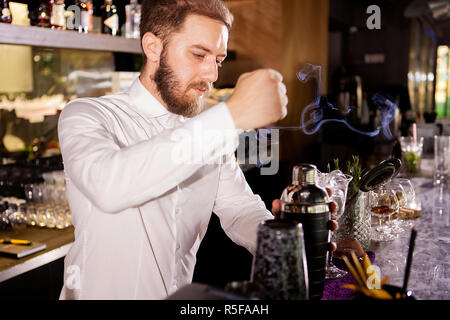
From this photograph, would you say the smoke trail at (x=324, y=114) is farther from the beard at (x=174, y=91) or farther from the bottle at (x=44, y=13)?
the beard at (x=174, y=91)

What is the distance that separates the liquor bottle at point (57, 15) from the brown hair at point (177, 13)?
1.54 meters

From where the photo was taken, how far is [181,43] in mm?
1360

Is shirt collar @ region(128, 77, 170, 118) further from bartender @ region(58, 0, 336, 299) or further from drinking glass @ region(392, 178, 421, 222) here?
drinking glass @ region(392, 178, 421, 222)

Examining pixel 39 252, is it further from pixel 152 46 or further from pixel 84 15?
pixel 84 15

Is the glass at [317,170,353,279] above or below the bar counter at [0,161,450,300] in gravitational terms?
above

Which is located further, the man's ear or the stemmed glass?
the stemmed glass

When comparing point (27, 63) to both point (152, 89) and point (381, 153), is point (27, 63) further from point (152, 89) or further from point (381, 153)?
point (381, 153)

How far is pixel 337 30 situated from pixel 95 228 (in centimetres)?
718

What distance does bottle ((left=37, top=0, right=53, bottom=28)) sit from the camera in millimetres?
2713

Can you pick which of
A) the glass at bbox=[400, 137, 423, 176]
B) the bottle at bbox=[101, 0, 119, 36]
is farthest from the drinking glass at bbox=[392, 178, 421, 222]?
the bottle at bbox=[101, 0, 119, 36]

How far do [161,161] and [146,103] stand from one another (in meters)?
0.61

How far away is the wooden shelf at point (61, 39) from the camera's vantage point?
2324mm

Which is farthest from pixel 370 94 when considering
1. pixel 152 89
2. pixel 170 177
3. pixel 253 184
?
pixel 170 177

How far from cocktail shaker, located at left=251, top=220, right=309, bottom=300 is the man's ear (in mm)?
763
